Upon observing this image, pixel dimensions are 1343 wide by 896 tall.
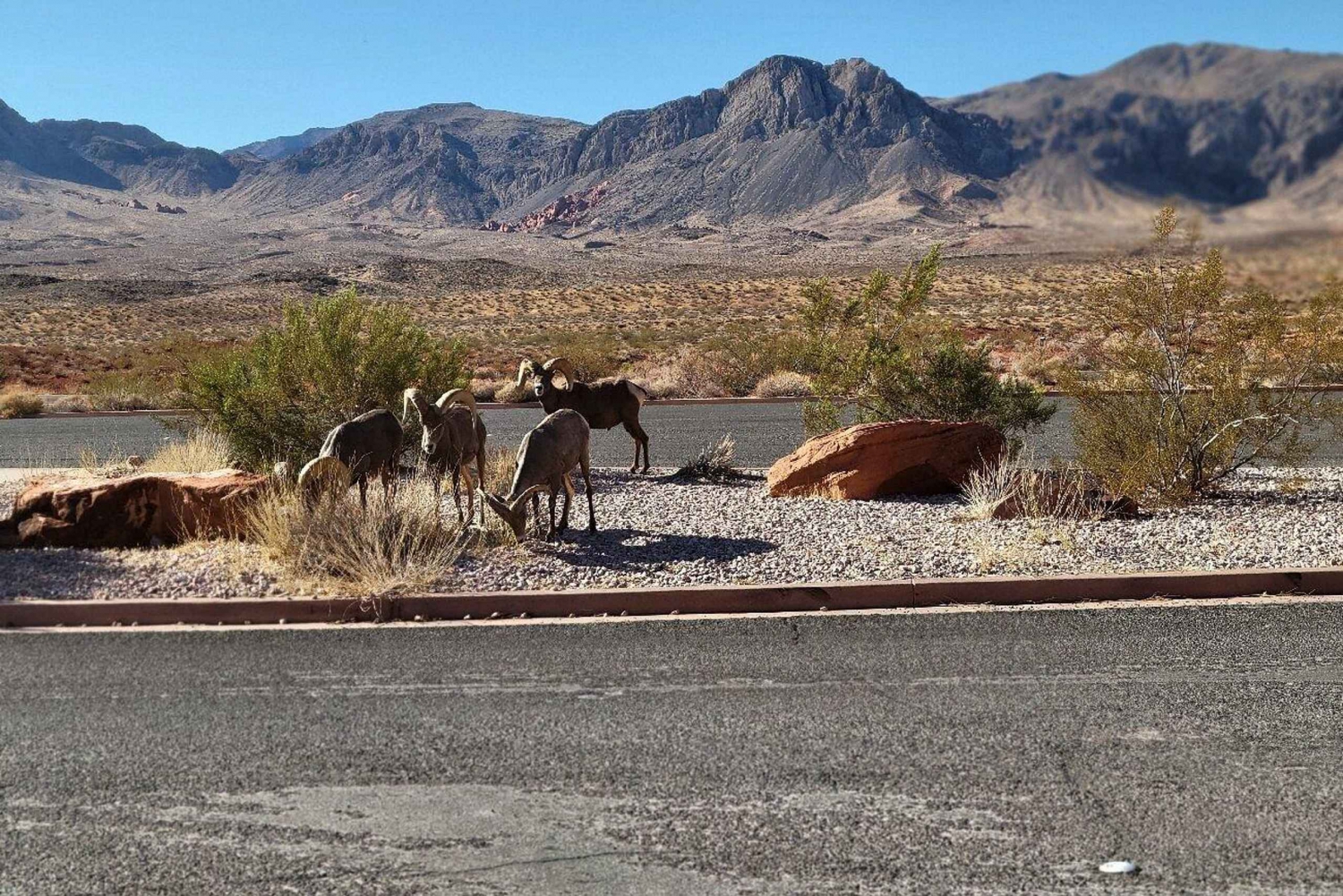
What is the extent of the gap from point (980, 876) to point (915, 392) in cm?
1185

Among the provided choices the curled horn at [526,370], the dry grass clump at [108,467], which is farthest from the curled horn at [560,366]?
the dry grass clump at [108,467]

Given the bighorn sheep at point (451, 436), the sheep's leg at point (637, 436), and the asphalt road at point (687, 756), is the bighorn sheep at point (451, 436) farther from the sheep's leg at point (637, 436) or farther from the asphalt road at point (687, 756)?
the sheep's leg at point (637, 436)

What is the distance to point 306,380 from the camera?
612 inches

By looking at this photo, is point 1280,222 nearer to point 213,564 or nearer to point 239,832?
point 239,832

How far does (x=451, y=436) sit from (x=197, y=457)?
14.7 feet

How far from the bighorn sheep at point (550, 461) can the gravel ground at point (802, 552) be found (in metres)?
0.40

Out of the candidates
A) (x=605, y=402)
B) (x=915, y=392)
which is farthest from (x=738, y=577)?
(x=915, y=392)

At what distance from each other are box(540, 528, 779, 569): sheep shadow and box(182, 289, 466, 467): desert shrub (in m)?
4.91

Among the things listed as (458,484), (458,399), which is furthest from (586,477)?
(458,399)

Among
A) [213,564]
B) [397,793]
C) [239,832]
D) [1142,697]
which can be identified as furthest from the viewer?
[213,564]

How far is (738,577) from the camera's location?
31.3ft

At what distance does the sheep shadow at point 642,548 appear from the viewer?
1022 centimetres

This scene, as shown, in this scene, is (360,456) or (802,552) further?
(360,456)

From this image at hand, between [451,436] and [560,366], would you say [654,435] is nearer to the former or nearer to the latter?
[560,366]
